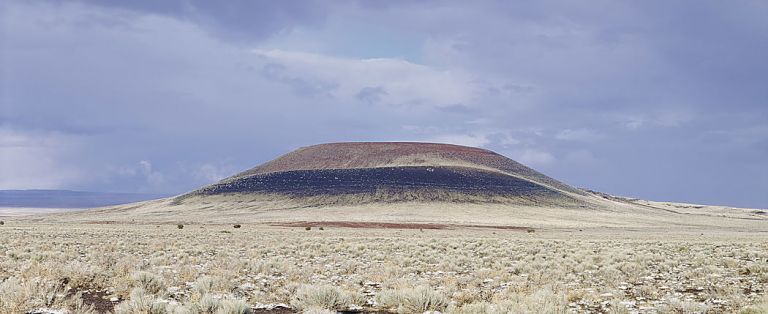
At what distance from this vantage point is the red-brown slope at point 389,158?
6314 inches

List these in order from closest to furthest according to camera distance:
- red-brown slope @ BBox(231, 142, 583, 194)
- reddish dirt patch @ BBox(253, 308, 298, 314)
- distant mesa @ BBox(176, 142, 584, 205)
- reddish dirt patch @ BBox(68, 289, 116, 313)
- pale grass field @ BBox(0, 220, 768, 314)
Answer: pale grass field @ BBox(0, 220, 768, 314) → reddish dirt patch @ BBox(68, 289, 116, 313) → reddish dirt patch @ BBox(253, 308, 298, 314) → distant mesa @ BBox(176, 142, 584, 205) → red-brown slope @ BBox(231, 142, 583, 194)

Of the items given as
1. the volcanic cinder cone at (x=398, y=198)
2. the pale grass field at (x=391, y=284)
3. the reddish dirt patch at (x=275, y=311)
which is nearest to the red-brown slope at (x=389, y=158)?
the volcanic cinder cone at (x=398, y=198)

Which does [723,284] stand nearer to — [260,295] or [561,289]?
[561,289]

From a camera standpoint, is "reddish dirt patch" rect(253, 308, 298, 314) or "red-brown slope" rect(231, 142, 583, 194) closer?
"reddish dirt patch" rect(253, 308, 298, 314)

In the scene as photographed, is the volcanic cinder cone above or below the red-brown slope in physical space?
below

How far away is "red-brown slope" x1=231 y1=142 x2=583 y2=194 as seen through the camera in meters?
160

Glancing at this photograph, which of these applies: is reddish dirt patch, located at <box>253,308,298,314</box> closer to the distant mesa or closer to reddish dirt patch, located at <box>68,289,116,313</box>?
reddish dirt patch, located at <box>68,289,116,313</box>

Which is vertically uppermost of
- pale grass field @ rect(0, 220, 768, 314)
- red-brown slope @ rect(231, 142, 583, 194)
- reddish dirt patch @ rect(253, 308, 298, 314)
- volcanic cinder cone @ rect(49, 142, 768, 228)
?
red-brown slope @ rect(231, 142, 583, 194)

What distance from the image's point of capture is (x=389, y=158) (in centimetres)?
16312

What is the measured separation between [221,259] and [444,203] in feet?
333

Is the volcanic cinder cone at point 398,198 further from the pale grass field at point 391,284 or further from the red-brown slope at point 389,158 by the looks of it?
the pale grass field at point 391,284

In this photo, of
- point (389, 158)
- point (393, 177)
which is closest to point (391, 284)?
point (393, 177)

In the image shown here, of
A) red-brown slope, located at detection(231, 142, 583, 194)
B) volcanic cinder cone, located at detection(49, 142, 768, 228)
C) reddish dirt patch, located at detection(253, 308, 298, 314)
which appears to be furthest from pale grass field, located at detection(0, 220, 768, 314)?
red-brown slope, located at detection(231, 142, 583, 194)

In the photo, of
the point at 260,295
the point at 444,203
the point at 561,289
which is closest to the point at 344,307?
the point at 260,295
